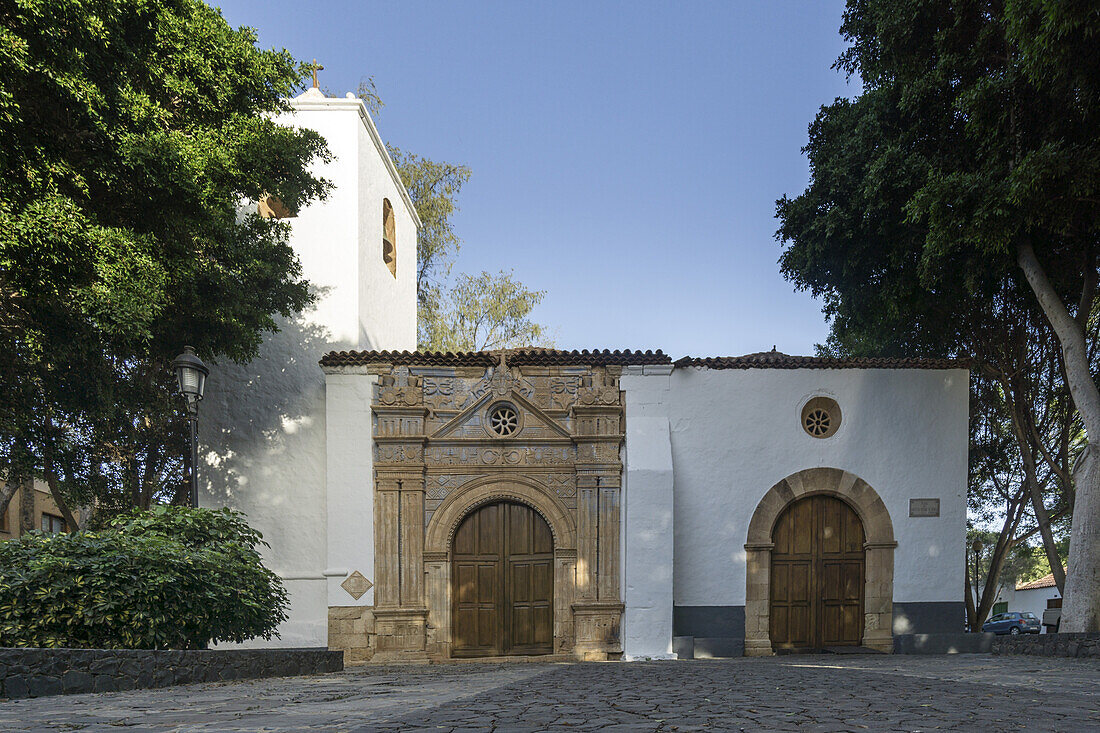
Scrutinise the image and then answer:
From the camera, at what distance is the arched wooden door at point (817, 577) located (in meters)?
11.5

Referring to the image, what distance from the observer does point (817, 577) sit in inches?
459

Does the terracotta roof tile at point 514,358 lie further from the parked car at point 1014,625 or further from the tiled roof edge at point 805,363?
the parked car at point 1014,625

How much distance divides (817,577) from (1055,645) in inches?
128

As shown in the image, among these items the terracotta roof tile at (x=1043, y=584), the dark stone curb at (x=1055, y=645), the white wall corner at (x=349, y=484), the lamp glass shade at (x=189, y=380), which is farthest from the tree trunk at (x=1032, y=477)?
the terracotta roof tile at (x=1043, y=584)

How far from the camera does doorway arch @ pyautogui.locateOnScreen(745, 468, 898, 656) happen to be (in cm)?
1141

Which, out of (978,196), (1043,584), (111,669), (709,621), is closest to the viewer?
(111,669)

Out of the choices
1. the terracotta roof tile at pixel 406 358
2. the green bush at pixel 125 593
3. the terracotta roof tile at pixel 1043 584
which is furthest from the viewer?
the terracotta roof tile at pixel 1043 584

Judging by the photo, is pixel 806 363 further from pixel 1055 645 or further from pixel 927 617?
pixel 1055 645

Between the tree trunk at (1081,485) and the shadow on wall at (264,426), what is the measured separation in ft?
35.9

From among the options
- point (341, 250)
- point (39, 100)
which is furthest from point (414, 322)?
point (39, 100)

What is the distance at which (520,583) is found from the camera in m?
11.4

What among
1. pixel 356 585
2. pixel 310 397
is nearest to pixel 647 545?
pixel 356 585

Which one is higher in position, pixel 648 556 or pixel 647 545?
pixel 647 545

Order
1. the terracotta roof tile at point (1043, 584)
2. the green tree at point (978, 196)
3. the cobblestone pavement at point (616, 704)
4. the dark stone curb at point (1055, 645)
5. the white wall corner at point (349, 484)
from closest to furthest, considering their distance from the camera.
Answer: the cobblestone pavement at point (616, 704), the dark stone curb at point (1055, 645), the green tree at point (978, 196), the white wall corner at point (349, 484), the terracotta roof tile at point (1043, 584)
